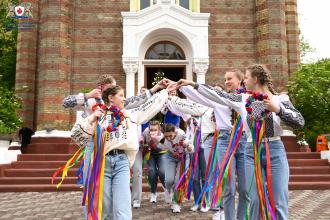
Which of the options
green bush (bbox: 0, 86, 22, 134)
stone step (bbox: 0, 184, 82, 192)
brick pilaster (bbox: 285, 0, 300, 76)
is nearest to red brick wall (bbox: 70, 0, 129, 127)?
green bush (bbox: 0, 86, 22, 134)

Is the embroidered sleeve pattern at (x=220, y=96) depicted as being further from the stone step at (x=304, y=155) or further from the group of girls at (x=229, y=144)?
the stone step at (x=304, y=155)

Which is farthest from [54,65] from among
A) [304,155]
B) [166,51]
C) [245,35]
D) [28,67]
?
[304,155]

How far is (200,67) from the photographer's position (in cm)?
1616

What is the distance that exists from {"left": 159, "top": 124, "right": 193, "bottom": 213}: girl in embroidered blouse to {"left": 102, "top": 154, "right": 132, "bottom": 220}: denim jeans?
10.3ft

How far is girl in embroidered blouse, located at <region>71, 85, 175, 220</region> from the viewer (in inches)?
171

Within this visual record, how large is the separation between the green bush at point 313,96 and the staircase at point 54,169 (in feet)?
4.32

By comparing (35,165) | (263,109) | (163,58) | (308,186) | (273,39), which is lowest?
(308,186)

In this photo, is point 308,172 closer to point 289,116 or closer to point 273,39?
point 273,39

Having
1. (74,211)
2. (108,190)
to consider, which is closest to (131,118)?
(108,190)

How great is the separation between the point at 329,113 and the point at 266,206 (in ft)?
39.4

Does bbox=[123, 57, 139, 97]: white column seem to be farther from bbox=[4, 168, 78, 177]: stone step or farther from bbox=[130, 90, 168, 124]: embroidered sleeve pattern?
bbox=[130, 90, 168, 124]: embroidered sleeve pattern

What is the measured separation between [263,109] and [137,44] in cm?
1236

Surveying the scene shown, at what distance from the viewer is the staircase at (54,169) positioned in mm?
11320

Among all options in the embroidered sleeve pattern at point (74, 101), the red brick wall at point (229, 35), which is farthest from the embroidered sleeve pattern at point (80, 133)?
the red brick wall at point (229, 35)
